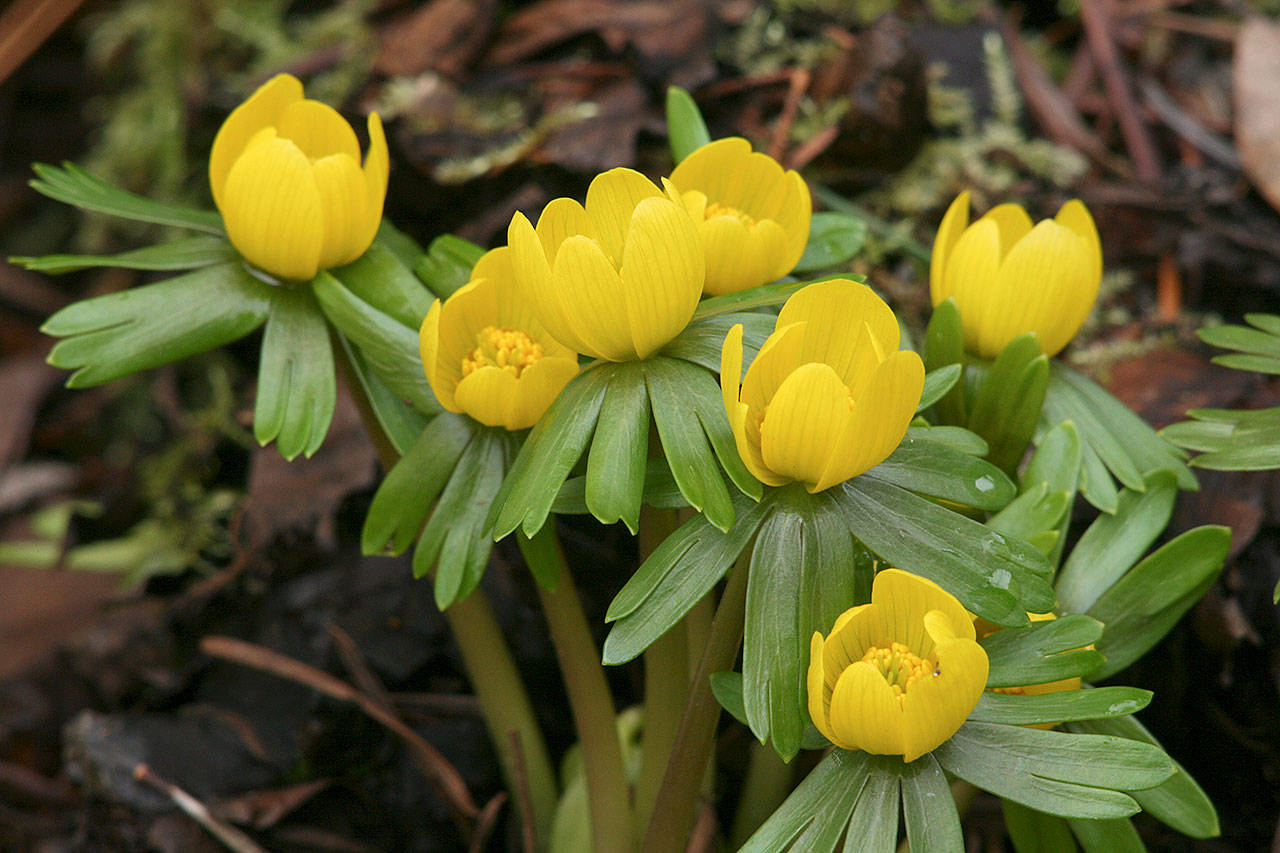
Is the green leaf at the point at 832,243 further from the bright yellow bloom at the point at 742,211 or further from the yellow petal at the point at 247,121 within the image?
the yellow petal at the point at 247,121

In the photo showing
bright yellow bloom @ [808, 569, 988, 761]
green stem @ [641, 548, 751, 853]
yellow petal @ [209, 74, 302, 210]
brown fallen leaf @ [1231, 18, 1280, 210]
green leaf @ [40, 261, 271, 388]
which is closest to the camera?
bright yellow bloom @ [808, 569, 988, 761]

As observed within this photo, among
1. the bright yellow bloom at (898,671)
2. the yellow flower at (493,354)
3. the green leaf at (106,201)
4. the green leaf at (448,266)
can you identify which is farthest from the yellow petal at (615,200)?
the green leaf at (106,201)

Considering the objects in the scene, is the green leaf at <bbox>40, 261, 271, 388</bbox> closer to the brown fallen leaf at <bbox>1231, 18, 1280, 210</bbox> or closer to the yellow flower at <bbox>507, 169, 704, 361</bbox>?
the yellow flower at <bbox>507, 169, 704, 361</bbox>

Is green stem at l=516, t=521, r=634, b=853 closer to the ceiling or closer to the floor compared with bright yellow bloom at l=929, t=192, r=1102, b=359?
closer to the floor

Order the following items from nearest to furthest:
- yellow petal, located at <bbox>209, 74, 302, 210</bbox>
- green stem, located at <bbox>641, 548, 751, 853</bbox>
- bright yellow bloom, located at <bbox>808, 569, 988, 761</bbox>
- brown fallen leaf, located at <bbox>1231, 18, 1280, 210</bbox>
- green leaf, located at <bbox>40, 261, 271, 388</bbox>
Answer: bright yellow bloom, located at <bbox>808, 569, 988, 761</bbox>, green stem, located at <bbox>641, 548, 751, 853</bbox>, green leaf, located at <bbox>40, 261, 271, 388</bbox>, yellow petal, located at <bbox>209, 74, 302, 210</bbox>, brown fallen leaf, located at <bbox>1231, 18, 1280, 210</bbox>

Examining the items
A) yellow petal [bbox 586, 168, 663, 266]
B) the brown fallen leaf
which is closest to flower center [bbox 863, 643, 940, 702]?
yellow petal [bbox 586, 168, 663, 266]

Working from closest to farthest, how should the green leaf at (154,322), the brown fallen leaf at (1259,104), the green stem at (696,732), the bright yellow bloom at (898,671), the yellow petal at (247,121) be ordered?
the bright yellow bloom at (898,671) → the green stem at (696,732) → the green leaf at (154,322) → the yellow petal at (247,121) → the brown fallen leaf at (1259,104)
